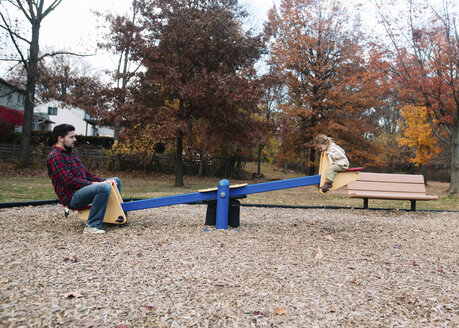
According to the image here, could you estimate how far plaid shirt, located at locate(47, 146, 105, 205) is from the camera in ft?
14.8

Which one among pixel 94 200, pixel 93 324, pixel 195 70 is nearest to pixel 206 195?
pixel 94 200

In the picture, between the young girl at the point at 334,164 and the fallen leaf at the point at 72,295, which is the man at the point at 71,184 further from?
the young girl at the point at 334,164

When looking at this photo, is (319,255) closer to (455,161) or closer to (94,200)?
(94,200)

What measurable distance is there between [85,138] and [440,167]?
31.8 m

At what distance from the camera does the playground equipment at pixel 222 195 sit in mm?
4879

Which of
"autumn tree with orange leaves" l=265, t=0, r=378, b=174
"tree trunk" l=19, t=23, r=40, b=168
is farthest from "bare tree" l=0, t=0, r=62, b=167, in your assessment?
"autumn tree with orange leaves" l=265, t=0, r=378, b=174

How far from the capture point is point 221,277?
122 inches

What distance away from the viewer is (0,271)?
303 cm

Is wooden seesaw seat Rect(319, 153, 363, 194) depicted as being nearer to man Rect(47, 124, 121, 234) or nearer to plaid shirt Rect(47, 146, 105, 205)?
man Rect(47, 124, 121, 234)

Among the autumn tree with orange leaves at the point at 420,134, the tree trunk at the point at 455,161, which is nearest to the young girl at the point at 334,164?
the tree trunk at the point at 455,161

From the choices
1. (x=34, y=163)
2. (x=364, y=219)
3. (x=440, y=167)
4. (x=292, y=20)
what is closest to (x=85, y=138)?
(x=34, y=163)

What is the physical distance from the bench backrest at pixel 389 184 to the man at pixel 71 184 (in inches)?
222

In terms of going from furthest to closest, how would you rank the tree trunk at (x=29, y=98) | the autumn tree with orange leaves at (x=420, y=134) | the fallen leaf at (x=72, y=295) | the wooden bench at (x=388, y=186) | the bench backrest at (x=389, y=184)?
the autumn tree with orange leaves at (x=420, y=134) < the tree trunk at (x=29, y=98) < the bench backrest at (x=389, y=184) < the wooden bench at (x=388, y=186) < the fallen leaf at (x=72, y=295)

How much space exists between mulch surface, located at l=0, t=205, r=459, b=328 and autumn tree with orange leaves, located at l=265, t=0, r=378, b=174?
1487cm
